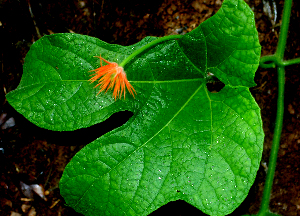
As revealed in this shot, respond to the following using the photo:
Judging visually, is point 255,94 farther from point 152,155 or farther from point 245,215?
point 152,155

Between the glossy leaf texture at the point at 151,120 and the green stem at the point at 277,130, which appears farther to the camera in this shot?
the green stem at the point at 277,130

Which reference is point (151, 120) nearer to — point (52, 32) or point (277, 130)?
point (277, 130)

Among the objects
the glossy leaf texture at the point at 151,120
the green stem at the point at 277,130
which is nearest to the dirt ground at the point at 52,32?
the green stem at the point at 277,130

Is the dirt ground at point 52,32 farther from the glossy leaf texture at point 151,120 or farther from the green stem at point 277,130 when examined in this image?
the glossy leaf texture at point 151,120

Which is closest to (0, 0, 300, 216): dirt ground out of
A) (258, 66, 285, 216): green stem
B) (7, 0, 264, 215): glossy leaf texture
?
(258, 66, 285, 216): green stem

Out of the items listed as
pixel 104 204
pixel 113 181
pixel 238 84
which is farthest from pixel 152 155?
pixel 238 84

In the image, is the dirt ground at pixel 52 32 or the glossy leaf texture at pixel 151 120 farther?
the dirt ground at pixel 52 32
